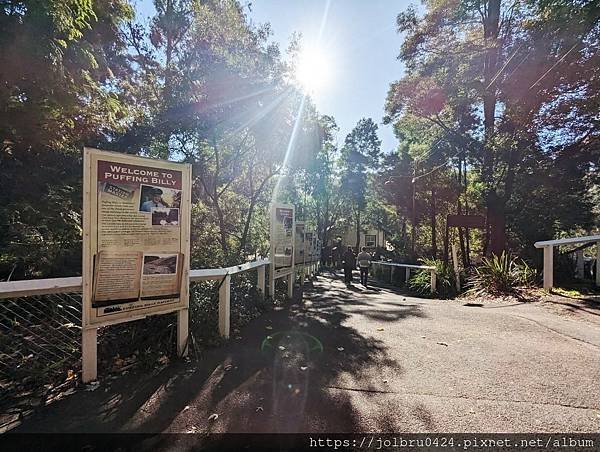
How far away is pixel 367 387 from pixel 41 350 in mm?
3531

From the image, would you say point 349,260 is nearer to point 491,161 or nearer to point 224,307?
point 491,161

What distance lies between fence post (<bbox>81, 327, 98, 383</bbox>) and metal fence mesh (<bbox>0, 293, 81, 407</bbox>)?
18 cm

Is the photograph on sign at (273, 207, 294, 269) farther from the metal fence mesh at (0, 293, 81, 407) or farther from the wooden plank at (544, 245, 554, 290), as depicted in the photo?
the wooden plank at (544, 245, 554, 290)

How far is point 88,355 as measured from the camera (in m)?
3.08

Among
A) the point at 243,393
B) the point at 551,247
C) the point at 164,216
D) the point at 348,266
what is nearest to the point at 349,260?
the point at 348,266

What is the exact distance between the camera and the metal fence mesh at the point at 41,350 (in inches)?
118

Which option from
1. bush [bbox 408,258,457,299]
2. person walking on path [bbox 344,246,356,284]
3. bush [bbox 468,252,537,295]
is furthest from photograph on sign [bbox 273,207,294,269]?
person walking on path [bbox 344,246,356,284]

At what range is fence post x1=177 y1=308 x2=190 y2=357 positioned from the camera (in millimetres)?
3723

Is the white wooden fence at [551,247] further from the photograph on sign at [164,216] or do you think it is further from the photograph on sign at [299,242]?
the photograph on sign at [164,216]

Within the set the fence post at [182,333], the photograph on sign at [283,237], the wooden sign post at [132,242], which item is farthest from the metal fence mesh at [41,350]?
the photograph on sign at [283,237]

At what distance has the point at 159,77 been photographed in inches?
399

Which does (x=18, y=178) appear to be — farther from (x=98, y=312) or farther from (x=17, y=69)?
(x=98, y=312)

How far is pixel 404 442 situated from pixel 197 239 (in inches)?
377

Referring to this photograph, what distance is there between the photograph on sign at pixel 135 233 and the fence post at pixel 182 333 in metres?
0.15
